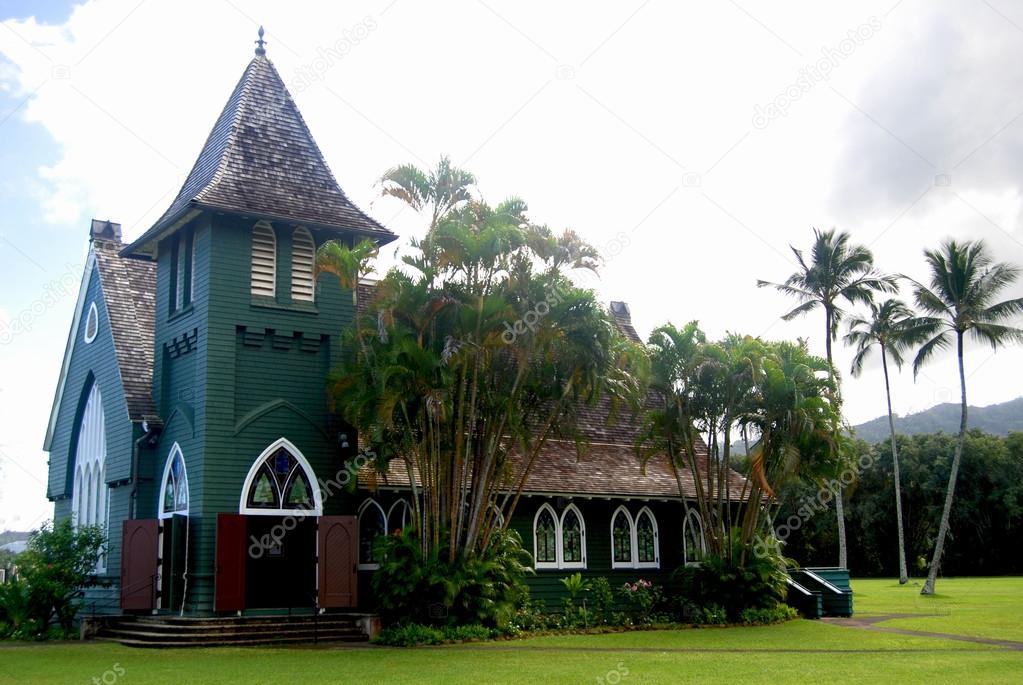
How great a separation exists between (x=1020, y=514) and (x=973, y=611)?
3787 centimetres

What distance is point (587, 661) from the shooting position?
16.5 m

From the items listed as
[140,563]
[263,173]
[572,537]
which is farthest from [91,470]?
[572,537]

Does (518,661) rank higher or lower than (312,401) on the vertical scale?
lower

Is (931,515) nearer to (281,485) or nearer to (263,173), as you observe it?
(281,485)

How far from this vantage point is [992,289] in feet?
121

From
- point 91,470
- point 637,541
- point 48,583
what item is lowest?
point 48,583

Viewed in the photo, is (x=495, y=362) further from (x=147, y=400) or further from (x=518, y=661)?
(x=147, y=400)

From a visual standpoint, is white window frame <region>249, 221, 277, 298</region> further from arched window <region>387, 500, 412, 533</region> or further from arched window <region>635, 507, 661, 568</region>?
arched window <region>635, 507, 661, 568</region>

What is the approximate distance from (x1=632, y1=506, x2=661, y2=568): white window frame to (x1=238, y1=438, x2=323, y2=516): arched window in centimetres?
874

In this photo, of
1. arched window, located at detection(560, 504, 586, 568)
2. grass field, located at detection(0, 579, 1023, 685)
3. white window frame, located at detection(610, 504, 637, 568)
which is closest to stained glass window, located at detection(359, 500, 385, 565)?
grass field, located at detection(0, 579, 1023, 685)

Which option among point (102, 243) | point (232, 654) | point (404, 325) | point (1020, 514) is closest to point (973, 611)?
point (404, 325)

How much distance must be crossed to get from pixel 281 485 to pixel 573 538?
7773 millimetres

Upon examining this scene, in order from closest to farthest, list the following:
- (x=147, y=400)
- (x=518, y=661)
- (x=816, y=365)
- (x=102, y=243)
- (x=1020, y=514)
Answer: (x=518, y=661) < (x=147, y=400) < (x=816, y=365) < (x=102, y=243) < (x=1020, y=514)

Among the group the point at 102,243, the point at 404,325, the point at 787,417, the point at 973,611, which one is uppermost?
the point at 102,243
